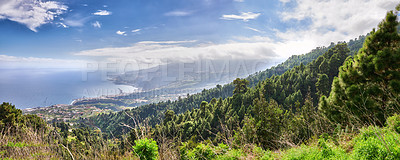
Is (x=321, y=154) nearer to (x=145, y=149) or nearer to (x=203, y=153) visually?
(x=203, y=153)

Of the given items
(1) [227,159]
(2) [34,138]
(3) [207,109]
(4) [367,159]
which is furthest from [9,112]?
(3) [207,109]

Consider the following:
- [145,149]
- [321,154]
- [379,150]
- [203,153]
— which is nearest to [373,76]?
[321,154]

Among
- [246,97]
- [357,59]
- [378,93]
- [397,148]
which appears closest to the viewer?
[397,148]

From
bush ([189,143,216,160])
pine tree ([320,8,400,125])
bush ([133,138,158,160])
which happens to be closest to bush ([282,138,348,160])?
bush ([189,143,216,160])

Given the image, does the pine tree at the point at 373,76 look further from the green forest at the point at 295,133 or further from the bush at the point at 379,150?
the bush at the point at 379,150

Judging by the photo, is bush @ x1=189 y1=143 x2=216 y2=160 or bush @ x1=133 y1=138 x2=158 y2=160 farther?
bush @ x1=189 y1=143 x2=216 y2=160

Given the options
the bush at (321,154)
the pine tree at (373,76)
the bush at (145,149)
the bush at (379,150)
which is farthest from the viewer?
the pine tree at (373,76)

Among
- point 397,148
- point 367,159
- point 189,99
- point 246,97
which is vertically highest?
point 397,148

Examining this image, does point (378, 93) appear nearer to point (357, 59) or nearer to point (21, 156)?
point (357, 59)

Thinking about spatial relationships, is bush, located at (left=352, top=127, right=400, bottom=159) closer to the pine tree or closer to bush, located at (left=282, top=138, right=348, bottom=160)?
bush, located at (left=282, top=138, right=348, bottom=160)

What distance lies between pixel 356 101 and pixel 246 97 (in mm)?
30727

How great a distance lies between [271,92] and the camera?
41.2m

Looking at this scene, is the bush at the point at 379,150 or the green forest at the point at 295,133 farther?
the green forest at the point at 295,133

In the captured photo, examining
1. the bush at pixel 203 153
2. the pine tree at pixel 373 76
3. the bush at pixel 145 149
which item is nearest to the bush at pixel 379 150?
the bush at pixel 203 153
